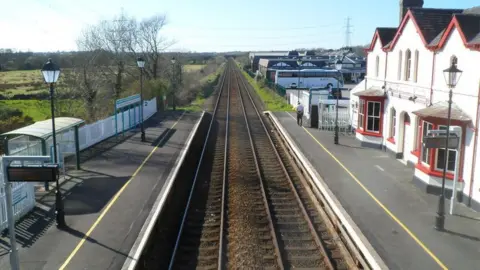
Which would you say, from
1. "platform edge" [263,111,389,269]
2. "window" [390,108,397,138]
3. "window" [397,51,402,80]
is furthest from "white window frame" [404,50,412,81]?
"platform edge" [263,111,389,269]

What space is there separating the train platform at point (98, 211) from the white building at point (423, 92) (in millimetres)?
9703

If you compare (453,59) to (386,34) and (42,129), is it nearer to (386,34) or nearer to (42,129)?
(386,34)

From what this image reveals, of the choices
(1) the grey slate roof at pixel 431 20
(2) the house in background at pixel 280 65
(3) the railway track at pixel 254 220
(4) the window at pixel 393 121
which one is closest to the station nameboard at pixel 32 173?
(3) the railway track at pixel 254 220

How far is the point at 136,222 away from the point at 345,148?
45.4 feet

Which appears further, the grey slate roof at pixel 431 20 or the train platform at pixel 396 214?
the grey slate roof at pixel 431 20

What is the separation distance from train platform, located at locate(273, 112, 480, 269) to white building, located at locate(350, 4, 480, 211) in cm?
92

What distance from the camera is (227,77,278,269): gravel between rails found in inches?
417

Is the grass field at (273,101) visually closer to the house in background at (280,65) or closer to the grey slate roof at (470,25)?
the house in background at (280,65)

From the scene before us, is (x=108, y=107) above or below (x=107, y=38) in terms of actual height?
below

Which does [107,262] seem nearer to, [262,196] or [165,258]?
[165,258]

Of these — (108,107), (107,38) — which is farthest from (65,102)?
(107,38)

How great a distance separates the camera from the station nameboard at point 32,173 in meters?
8.23

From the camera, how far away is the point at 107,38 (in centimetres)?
4678

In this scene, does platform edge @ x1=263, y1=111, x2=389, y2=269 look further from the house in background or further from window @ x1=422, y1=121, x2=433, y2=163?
the house in background
